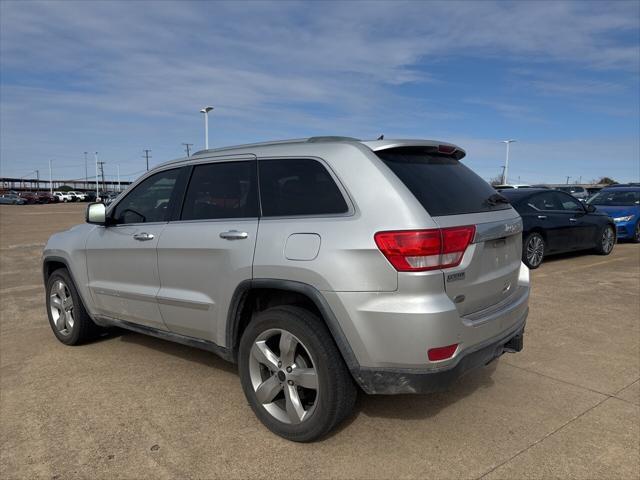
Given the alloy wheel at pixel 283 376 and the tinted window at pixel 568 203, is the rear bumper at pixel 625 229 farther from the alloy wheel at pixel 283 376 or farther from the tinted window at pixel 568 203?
the alloy wheel at pixel 283 376

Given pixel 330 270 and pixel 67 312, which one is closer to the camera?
pixel 330 270

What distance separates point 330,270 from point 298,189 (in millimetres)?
650

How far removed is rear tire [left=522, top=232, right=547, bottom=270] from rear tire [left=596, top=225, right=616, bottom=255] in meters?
2.26

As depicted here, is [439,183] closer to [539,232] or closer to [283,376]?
[283,376]

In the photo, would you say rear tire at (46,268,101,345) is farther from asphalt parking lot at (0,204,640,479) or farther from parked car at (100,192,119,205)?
parked car at (100,192,119,205)

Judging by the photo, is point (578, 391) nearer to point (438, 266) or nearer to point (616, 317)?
point (438, 266)

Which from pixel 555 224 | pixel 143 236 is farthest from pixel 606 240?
pixel 143 236

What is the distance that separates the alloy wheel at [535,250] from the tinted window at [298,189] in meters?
6.63

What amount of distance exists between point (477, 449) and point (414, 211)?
146cm

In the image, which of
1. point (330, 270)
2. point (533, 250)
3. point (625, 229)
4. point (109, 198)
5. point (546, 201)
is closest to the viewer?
point (330, 270)

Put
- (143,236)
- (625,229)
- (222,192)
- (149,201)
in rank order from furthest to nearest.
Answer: (625,229) → (149,201) → (143,236) → (222,192)

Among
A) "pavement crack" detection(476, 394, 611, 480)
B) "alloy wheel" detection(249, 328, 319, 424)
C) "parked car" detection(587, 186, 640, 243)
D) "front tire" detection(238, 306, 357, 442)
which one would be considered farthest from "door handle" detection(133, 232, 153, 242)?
"parked car" detection(587, 186, 640, 243)

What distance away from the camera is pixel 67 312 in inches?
199

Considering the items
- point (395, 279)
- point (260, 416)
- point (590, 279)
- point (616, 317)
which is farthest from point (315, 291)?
point (590, 279)
